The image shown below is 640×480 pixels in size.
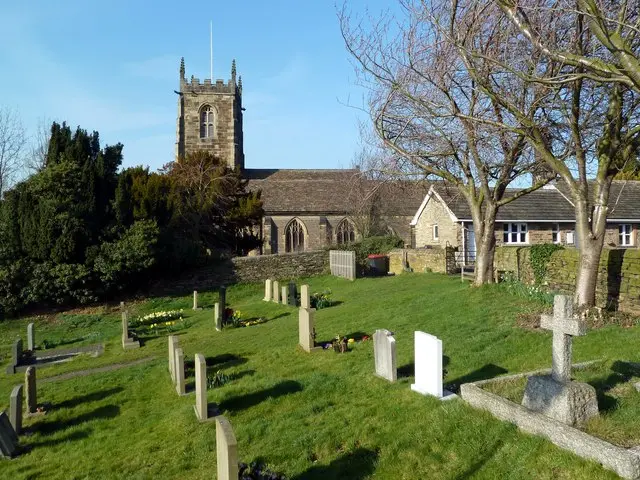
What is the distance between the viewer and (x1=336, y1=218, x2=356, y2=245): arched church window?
46.8 m

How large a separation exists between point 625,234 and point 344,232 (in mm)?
23455

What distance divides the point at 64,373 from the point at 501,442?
11398 millimetres

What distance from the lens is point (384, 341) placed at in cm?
851

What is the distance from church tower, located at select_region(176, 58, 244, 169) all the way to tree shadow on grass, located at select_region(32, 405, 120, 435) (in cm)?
4659

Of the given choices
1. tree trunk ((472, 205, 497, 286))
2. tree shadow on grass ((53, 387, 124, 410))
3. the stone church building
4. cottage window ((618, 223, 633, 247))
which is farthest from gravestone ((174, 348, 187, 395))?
the stone church building

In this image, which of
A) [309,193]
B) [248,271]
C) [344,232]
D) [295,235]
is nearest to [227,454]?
[248,271]

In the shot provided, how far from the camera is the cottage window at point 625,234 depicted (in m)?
28.6

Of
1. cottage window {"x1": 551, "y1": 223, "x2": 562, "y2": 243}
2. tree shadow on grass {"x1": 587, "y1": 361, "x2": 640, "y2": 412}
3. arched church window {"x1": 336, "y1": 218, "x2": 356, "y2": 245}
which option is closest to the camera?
tree shadow on grass {"x1": 587, "y1": 361, "x2": 640, "y2": 412}

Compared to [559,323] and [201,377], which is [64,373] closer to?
[201,377]

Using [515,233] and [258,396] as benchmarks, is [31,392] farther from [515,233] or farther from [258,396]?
[515,233]

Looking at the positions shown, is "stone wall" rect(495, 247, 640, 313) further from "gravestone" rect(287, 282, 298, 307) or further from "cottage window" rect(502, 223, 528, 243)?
"cottage window" rect(502, 223, 528, 243)

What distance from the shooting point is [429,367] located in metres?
7.40

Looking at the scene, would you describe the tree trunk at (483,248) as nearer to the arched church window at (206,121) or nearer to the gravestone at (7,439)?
the gravestone at (7,439)

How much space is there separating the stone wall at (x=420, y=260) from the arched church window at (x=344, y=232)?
57.6 ft
